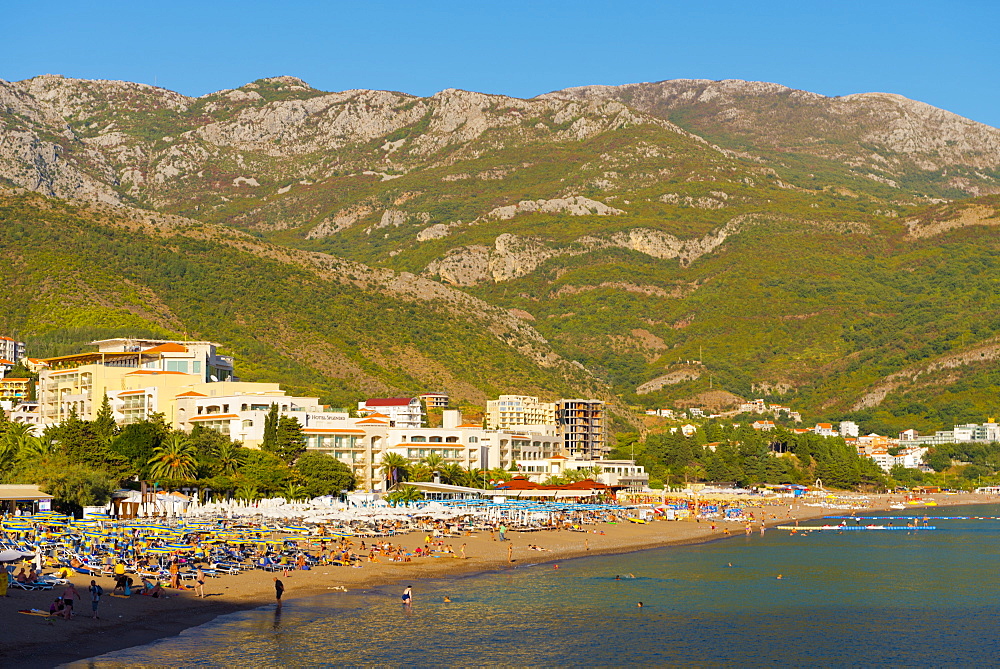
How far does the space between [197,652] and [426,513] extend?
54997mm

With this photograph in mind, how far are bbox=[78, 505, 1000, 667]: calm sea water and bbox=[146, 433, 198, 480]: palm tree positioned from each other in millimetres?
29472

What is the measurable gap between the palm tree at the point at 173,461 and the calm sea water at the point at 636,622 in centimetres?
2947

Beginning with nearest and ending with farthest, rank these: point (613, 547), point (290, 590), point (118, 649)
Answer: point (118, 649), point (290, 590), point (613, 547)

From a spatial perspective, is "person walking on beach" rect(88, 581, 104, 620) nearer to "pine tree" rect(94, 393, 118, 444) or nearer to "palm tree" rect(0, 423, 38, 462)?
"pine tree" rect(94, 393, 118, 444)

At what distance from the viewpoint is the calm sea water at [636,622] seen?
2007 inches

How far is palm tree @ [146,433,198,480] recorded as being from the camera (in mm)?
92625

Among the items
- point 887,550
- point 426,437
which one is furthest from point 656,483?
point 887,550

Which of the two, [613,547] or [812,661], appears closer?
[812,661]

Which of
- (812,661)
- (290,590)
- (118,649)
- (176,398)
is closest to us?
(118,649)

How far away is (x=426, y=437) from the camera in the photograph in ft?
435

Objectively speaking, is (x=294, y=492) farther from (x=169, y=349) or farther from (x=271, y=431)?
(x=169, y=349)

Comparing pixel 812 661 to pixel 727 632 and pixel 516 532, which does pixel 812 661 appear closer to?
pixel 727 632

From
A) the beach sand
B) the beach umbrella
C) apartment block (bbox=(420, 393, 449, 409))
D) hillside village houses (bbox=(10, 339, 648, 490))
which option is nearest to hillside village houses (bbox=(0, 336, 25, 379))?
hillside village houses (bbox=(10, 339, 648, 490))

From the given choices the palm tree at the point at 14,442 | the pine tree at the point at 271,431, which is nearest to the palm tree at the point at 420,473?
the pine tree at the point at 271,431
